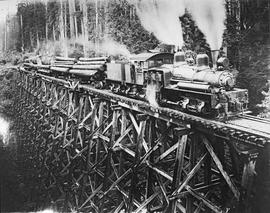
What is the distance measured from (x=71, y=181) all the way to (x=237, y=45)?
6.61 meters

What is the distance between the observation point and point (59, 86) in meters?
11.5

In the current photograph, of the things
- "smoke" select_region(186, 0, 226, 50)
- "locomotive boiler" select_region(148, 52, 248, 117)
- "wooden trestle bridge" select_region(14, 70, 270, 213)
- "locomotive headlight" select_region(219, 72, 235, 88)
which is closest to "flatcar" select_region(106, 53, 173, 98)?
"locomotive boiler" select_region(148, 52, 248, 117)

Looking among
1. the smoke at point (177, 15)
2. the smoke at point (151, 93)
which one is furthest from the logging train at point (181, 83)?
the smoke at point (177, 15)

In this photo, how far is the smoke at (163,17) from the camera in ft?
22.6

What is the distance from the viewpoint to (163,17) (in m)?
8.08

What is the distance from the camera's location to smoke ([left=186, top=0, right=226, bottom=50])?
21.9 ft

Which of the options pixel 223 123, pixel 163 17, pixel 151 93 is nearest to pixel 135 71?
pixel 151 93

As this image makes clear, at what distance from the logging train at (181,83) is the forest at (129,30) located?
846 mm

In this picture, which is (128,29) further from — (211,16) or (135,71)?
(211,16)

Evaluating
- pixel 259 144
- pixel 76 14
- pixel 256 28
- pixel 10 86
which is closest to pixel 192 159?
pixel 259 144

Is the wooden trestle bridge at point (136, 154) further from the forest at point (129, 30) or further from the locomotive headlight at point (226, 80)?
the forest at point (129, 30)

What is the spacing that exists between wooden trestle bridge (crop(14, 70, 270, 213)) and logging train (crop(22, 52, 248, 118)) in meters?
0.53

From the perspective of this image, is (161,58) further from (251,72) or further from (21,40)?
(21,40)

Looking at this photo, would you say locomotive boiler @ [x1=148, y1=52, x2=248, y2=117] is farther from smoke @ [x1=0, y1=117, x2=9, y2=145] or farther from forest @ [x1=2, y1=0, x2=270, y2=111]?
smoke @ [x1=0, y1=117, x2=9, y2=145]
